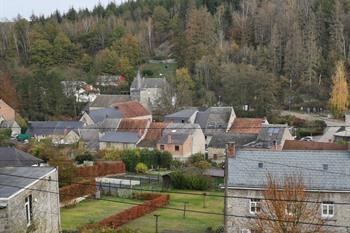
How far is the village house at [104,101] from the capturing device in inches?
2589

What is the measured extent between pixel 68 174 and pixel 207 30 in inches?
2271

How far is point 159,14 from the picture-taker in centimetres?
10144

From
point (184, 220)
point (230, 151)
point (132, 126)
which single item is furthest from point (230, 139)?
point (230, 151)

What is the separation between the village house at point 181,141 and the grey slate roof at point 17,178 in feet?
88.8

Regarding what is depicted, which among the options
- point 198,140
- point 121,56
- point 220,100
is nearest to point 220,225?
point 198,140

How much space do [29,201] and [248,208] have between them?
9198 mm

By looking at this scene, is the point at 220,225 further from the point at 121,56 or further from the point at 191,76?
the point at 121,56

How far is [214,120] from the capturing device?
5212 centimetres

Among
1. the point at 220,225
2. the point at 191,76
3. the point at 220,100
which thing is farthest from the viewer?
the point at 191,76

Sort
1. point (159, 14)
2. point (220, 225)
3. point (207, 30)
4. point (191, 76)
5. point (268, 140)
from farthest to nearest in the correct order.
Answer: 1. point (159, 14)
2. point (207, 30)
3. point (191, 76)
4. point (268, 140)
5. point (220, 225)

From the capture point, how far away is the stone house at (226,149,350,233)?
2036cm

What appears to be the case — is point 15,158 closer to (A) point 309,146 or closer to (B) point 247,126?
(A) point 309,146

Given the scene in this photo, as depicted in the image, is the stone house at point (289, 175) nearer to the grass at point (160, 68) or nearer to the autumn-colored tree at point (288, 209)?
the autumn-colored tree at point (288, 209)

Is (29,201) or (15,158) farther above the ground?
(29,201)
